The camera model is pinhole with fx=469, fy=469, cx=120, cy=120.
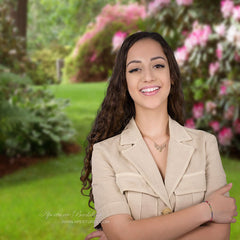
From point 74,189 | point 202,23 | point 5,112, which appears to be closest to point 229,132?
point 202,23

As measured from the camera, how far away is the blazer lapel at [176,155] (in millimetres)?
1304

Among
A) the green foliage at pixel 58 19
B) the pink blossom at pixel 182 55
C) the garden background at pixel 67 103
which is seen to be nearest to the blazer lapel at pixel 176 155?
the garden background at pixel 67 103

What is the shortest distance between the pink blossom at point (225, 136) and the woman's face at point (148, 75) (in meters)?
3.90

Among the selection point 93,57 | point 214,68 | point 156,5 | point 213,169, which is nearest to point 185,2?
point 156,5

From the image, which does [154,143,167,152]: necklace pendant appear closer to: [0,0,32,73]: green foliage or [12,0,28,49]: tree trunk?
[0,0,32,73]: green foliage

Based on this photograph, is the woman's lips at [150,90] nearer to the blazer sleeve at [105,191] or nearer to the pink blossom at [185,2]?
the blazer sleeve at [105,191]

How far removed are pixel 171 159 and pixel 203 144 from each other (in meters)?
0.14

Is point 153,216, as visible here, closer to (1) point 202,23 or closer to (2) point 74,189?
(2) point 74,189

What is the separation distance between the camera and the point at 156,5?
5.45 m

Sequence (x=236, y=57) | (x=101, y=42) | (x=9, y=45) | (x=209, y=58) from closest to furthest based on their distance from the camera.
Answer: (x=236, y=57) < (x=209, y=58) < (x=9, y=45) < (x=101, y=42)

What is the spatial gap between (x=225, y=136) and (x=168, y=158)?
13.1ft

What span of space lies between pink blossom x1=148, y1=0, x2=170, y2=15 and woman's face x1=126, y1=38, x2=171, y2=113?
423 cm

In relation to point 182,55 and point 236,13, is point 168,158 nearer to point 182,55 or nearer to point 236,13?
point 236,13

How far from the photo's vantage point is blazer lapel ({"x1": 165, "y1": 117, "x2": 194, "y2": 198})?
1.30m
